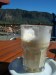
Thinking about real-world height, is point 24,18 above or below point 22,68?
below

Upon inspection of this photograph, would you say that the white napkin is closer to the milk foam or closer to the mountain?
the milk foam

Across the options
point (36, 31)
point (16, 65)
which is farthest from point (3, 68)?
point (36, 31)

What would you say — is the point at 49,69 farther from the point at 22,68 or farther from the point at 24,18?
the point at 24,18

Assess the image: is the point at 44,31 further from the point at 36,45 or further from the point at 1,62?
the point at 1,62

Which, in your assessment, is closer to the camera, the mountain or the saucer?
the saucer

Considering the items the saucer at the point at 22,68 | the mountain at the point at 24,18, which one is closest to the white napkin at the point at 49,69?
the saucer at the point at 22,68

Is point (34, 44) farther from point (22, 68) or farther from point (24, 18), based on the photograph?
point (24, 18)

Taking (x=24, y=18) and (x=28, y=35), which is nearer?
(x=28, y=35)

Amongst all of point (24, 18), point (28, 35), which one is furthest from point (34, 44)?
point (24, 18)

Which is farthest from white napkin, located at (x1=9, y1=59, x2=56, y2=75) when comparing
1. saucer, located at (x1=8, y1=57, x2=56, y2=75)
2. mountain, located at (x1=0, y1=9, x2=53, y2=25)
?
mountain, located at (x1=0, y1=9, x2=53, y2=25)
